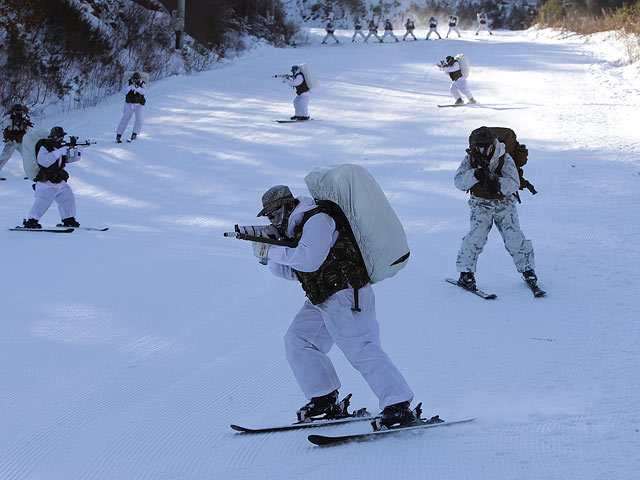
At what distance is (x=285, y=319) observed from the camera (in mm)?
6383

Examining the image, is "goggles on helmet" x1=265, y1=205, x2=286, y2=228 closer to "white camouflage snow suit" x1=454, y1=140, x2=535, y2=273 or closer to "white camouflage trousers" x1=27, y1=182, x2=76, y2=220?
"white camouflage snow suit" x1=454, y1=140, x2=535, y2=273

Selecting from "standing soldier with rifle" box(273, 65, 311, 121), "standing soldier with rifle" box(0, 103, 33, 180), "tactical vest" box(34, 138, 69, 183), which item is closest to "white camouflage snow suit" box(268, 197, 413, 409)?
"tactical vest" box(34, 138, 69, 183)

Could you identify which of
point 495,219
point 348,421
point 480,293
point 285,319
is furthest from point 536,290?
point 348,421

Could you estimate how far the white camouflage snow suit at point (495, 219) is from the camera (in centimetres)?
642

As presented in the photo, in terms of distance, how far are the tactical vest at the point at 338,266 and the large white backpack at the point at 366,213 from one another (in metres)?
0.04

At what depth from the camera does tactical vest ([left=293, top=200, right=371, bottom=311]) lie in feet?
12.3

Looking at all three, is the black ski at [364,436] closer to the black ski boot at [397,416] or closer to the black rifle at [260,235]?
the black ski boot at [397,416]

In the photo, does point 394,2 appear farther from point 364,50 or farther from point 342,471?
point 342,471

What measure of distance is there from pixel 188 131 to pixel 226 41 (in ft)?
52.1

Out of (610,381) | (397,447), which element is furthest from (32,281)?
(610,381)

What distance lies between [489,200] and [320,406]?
342 centimetres

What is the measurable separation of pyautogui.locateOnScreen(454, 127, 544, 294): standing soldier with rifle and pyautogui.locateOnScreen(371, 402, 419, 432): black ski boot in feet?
10.3

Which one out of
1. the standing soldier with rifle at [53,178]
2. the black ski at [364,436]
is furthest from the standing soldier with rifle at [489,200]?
the standing soldier with rifle at [53,178]

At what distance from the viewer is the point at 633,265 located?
23.2 feet
